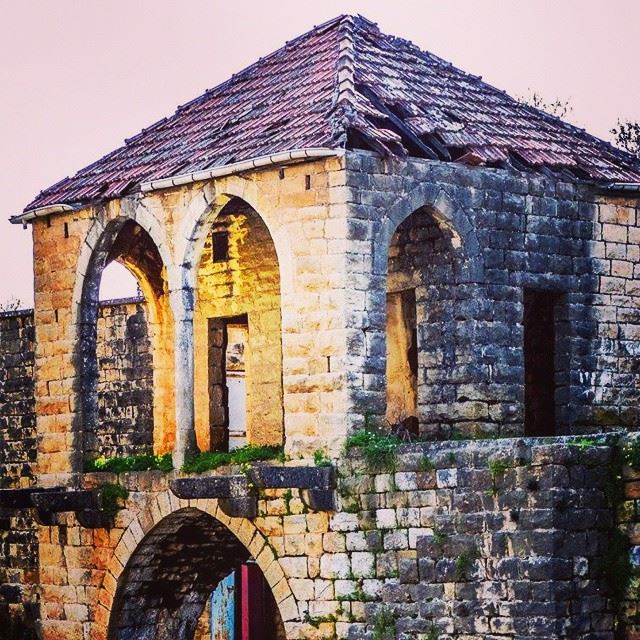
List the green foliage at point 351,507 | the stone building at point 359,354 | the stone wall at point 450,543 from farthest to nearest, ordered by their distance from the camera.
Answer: the green foliage at point 351,507, the stone building at point 359,354, the stone wall at point 450,543

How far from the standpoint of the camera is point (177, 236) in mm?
23297

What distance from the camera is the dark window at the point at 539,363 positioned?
23.7m

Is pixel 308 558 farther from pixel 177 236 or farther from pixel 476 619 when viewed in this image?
pixel 177 236

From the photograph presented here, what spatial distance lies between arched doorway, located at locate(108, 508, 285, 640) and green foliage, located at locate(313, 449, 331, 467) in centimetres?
258

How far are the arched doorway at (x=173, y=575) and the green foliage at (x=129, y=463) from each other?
0.78m

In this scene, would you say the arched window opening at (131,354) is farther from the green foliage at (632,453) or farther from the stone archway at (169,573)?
the green foliage at (632,453)

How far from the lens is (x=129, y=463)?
24.4 meters

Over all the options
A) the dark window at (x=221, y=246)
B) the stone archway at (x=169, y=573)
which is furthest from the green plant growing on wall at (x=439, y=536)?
the dark window at (x=221, y=246)

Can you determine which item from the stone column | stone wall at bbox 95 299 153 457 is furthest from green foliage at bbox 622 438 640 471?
stone wall at bbox 95 299 153 457

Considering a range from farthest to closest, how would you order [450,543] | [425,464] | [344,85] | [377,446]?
1. [344,85]
2. [377,446]
3. [425,464]
4. [450,543]

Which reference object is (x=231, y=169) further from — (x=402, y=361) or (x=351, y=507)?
(x=351, y=507)

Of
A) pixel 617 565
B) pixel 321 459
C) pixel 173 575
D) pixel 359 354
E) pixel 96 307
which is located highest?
pixel 96 307

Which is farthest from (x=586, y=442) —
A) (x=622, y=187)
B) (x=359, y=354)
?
(x=622, y=187)

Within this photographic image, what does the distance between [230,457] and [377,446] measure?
257cm
